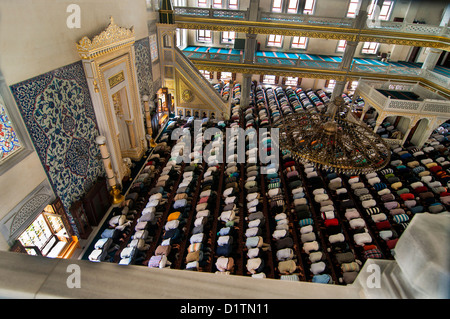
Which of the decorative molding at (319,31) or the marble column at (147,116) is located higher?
the decorative molding at (319,31)

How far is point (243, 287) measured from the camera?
86 centimetres

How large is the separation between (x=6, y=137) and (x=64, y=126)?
4.23 feet

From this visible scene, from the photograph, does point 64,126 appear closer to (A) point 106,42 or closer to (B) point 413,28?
(A) point 106,42

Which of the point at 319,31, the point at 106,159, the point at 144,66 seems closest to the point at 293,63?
the point at 319,31

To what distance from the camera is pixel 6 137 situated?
4102 mm

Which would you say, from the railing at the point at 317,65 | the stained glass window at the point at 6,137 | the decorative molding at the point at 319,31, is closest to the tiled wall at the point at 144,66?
the decorative molding at the point at 319,31

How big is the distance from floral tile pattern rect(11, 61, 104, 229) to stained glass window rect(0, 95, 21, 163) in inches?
9.1

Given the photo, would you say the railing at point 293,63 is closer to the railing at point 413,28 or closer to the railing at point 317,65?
the railing at point 317,65

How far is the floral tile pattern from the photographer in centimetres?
450

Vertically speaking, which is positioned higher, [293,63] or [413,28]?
[413,28]

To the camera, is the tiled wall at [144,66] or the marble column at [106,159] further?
the tiled wall at [144,66]

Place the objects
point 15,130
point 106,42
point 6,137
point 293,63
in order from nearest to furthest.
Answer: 1. point 6,137
2. point 15,130
3. point 106,42
4. point 293,63

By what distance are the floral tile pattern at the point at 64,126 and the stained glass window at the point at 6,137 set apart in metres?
0.23

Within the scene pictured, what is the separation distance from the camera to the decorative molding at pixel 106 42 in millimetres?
5566
